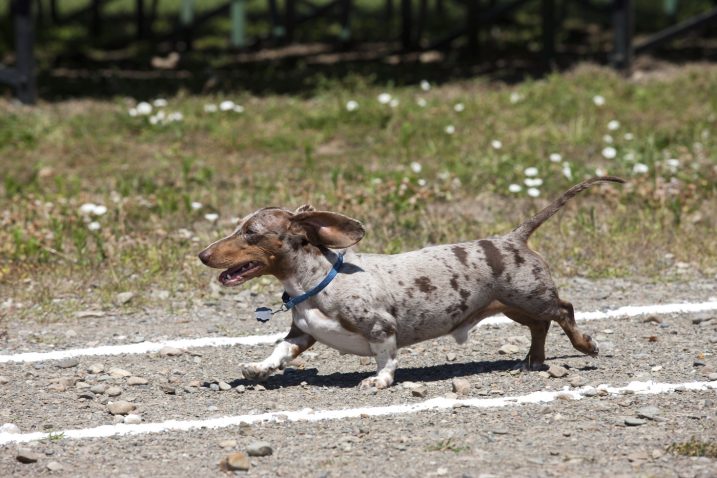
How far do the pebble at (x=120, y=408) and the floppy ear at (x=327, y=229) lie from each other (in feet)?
3.72

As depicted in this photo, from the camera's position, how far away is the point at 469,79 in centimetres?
1512

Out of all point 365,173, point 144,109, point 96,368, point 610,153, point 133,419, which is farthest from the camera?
point 144,109

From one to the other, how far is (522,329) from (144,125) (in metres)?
6.26

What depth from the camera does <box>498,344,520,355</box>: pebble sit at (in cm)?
680

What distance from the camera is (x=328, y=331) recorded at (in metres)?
5.97

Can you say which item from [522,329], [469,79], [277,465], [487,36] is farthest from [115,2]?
[277,465]

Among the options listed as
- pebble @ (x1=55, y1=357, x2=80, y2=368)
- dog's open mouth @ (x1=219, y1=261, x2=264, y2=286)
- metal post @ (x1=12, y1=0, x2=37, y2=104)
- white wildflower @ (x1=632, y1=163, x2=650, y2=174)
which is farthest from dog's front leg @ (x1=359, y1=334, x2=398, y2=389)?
metal post @ (x1=12, y1=0, x2=37, y2=104)

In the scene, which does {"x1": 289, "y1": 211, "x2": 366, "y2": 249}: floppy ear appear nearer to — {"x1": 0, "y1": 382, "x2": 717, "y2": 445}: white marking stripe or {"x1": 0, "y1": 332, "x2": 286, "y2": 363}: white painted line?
{"x1": 0, "y1": 382, "x2": 717, "y2": 445}: white marking stripe

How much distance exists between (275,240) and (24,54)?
28.9 ft

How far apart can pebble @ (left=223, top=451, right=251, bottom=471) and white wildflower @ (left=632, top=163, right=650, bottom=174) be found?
5.88 meters

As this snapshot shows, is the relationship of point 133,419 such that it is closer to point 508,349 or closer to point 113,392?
point 113,392

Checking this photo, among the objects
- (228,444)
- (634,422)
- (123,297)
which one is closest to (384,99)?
(123,297)

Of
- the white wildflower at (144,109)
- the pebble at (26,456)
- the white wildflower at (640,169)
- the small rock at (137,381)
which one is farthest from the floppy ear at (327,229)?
the white wildflower at (144,109)

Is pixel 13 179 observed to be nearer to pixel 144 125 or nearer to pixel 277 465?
pixel 144 125
